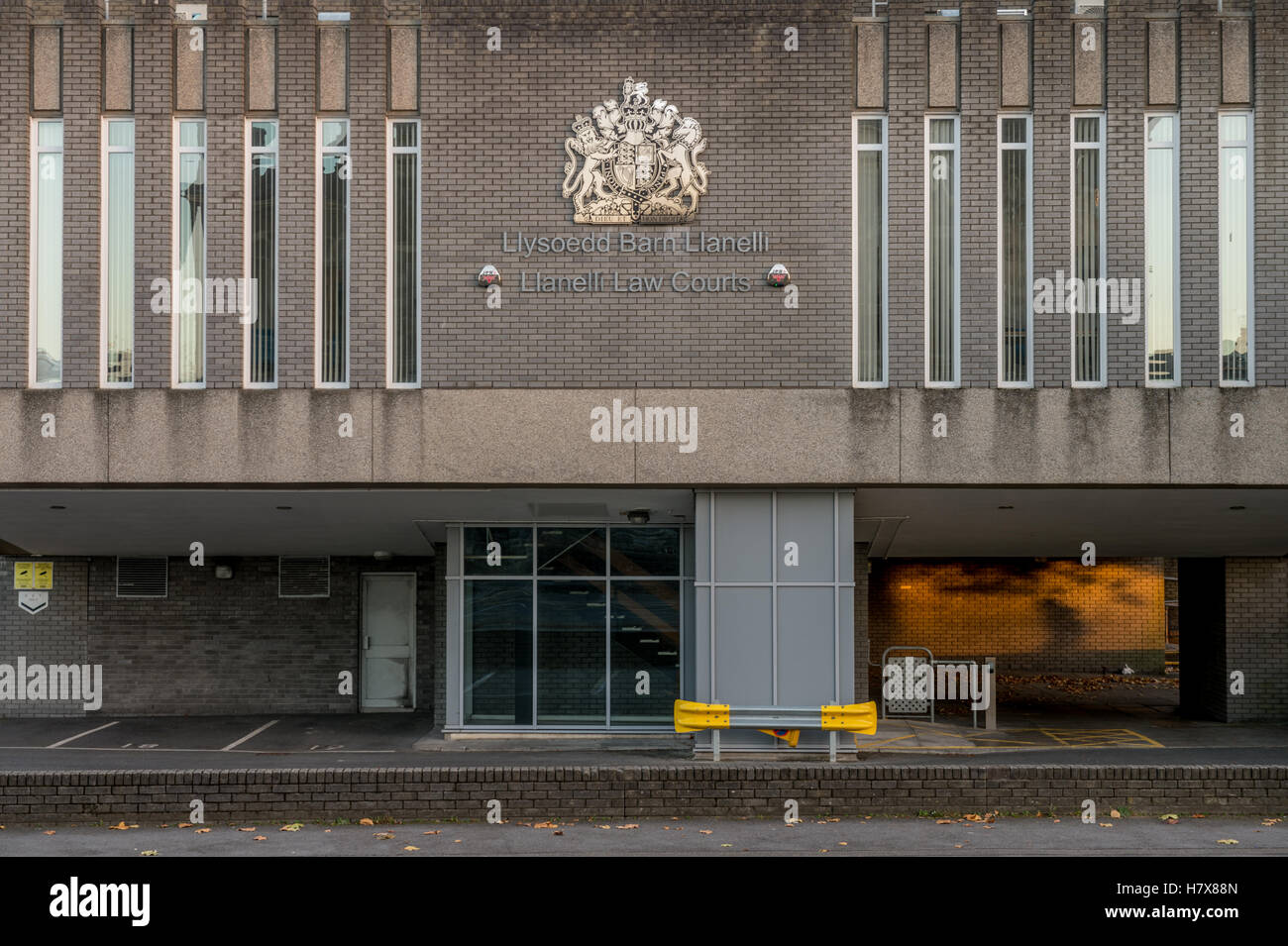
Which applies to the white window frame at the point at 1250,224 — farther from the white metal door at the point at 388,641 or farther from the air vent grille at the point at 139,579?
the air vent grille at the point at 139,579

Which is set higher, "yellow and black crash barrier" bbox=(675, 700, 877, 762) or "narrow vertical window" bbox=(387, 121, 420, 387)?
"narrow vertical window" bbox=(387, 121, 420, 387)

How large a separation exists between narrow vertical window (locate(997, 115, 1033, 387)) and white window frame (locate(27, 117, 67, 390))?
11306mm

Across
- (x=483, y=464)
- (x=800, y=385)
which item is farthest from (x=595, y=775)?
(x=800, y=385)

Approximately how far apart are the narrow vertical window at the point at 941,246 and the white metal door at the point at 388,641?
9317 millimetres

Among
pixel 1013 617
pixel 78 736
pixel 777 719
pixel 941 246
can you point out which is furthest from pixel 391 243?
pixel 1013 617

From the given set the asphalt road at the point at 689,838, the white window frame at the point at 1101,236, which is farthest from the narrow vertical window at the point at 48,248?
the white window frame at the point at 1101,236

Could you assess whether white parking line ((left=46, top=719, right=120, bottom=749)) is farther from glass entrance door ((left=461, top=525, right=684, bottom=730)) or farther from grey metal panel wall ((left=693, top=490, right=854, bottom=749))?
grey metal panel wall ((left=693, top=490, right=854, bottom=749))

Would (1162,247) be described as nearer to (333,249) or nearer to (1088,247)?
(1088,247)

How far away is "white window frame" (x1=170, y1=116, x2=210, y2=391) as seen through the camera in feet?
46.4

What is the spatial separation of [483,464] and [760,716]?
4.50m

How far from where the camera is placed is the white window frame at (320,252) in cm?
1420

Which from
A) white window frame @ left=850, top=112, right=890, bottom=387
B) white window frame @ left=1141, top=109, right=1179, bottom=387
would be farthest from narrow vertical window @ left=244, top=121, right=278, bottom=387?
white window frame @ left=1141, top=109, right=1179, bottom=387

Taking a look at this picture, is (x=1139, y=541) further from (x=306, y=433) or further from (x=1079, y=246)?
(x=306, y=433)

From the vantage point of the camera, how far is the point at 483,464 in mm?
13984
